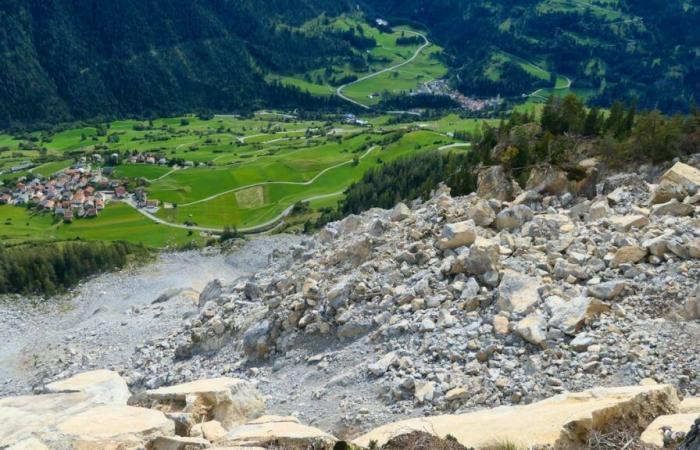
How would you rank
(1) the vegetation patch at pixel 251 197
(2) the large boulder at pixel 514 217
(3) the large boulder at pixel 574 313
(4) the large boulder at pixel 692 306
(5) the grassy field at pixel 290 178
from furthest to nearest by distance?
1. (1) the vegetation patch at pixel 251 197
2. (5) the grassy field at pixel 290 178
3. (2) the large boulder at pixel 514 217
4. (3) the large boulder at pixel 574 313
5. (4) the large boulder at pixel 692 306

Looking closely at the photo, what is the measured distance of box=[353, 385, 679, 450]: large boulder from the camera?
1692 centimetres

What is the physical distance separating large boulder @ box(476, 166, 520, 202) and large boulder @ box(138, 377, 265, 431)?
29.0m

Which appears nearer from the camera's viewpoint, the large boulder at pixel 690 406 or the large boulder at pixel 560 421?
the large boulder at pixel 560 421

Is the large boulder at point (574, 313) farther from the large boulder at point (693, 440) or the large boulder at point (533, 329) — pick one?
the large boulder at point (693, 440)

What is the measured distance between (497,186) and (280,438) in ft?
116

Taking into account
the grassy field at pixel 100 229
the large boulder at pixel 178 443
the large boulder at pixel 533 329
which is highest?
the large boulder at pixel 178 443

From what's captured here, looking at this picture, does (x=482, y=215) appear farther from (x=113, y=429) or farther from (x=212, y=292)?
(x=212, y=292)

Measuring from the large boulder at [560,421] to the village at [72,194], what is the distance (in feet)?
425

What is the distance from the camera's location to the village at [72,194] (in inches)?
5379

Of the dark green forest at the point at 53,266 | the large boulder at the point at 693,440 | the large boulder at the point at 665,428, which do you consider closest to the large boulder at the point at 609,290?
the large boulder at the point at 665,428

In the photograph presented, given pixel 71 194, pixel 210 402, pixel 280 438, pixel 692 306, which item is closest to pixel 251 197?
pixel 71 194

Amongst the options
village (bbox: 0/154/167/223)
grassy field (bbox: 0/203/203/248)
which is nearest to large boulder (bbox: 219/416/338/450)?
grassy field (bbox: 0/203/203/248)

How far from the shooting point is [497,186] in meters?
48.8

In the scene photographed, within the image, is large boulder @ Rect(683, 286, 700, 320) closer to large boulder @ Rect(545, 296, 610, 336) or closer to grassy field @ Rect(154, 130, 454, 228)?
large boulder @ Rect(545, 296, 610, 336)
